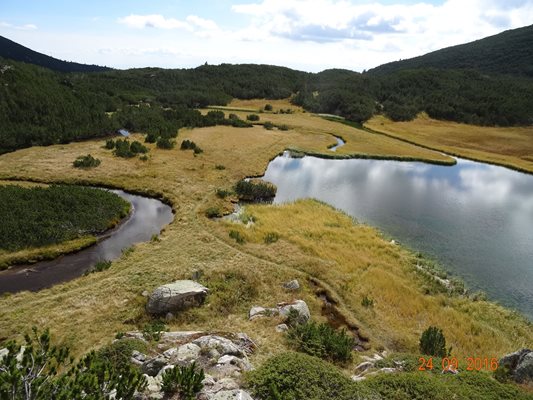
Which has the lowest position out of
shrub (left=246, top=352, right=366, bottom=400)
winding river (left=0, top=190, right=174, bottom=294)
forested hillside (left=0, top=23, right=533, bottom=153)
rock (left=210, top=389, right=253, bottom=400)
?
winding river (left=0, top=190, right=174, bottom=294)

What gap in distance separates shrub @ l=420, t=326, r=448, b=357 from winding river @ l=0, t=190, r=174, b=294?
2329 cm

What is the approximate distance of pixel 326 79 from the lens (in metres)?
173

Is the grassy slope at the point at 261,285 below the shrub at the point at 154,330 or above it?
below

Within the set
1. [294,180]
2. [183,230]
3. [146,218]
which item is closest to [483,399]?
[183,230]

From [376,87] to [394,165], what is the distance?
9280 cm

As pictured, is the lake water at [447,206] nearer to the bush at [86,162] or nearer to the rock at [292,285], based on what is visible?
the rock at [292,285]

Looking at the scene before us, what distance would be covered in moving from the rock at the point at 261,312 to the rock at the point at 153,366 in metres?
7.55

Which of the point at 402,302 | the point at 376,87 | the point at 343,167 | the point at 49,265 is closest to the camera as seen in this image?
the point at 402,302

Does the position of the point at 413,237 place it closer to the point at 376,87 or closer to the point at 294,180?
the point at 294,180

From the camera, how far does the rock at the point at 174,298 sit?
846 inches

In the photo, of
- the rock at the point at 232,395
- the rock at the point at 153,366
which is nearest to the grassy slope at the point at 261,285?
the rock at the point at 153,366

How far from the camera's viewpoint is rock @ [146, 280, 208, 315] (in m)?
21.5

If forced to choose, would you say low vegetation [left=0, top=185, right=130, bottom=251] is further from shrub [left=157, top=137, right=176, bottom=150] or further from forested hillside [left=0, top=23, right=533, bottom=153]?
forested hillside [left=0, top=23, right=533, bottom=153]

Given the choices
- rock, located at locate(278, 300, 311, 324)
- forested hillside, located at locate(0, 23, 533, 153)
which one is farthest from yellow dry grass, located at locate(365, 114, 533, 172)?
rock, located at locate(278, 300, 311, 324)
